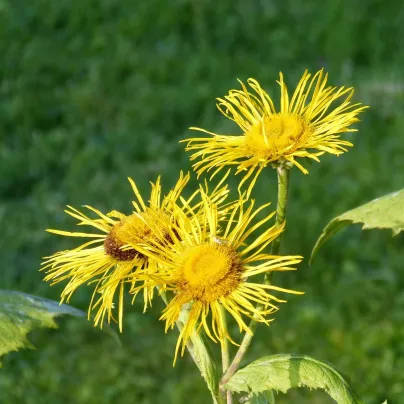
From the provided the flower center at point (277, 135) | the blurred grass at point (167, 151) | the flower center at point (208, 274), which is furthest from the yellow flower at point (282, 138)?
the blurred grass at point (167, 151)

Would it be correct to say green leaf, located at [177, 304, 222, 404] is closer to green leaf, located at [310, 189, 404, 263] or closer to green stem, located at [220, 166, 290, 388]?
green stem, located at [220, 166, 290, 388]

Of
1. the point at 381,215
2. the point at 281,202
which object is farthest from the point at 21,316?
the point at 381,215

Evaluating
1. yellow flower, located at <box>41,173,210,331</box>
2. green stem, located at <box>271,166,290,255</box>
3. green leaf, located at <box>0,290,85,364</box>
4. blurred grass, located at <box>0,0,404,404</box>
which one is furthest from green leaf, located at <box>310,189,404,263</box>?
blurred grass, located at <box>0,0,404,404</box>

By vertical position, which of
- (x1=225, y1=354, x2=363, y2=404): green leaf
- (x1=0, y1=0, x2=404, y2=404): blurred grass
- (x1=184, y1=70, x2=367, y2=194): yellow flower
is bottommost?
(x1=0, y1=0, x2=404, y2=404): blurred grass

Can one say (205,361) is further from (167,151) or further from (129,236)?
(167,151)

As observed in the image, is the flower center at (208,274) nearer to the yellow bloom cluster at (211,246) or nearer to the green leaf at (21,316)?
the yellow bloom cluster at (211,246)

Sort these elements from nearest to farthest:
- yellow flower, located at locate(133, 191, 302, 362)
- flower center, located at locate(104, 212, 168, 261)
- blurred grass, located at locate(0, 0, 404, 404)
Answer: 1. yellow flower, located at locate(133, 191, 302, 362)
2. flower center, located at locate(104, 212, 168, 261)
3. blurred grass, located at locate(0, 0, 404, 404)
